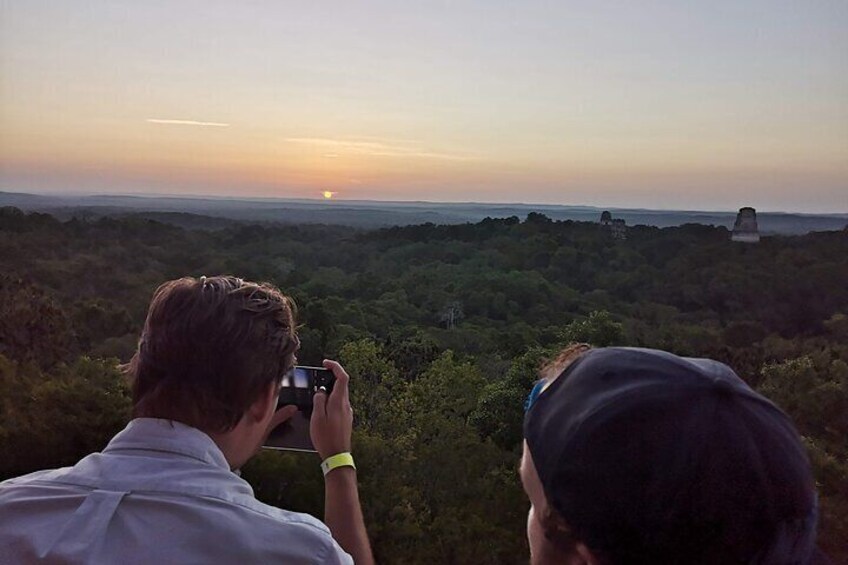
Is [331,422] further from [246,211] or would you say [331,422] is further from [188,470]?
[246,211]

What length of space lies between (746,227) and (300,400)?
9.85 feet

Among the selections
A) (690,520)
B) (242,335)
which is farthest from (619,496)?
(242,335)

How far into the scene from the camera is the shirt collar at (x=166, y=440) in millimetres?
802

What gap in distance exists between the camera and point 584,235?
13.1ft

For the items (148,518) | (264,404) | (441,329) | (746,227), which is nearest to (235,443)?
(264,404)

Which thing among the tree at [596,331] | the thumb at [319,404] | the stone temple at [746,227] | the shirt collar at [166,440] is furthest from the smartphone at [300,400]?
the stone temple at [746,227]

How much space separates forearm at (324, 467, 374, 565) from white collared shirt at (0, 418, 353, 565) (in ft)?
0.77

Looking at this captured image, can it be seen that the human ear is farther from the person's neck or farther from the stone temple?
the stone temple

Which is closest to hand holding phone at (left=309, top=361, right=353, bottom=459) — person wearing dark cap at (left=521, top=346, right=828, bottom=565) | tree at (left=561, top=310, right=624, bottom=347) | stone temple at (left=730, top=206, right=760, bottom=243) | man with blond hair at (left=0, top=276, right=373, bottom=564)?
man with blond hair at (left=0, top=276, right=373, bottom=564)

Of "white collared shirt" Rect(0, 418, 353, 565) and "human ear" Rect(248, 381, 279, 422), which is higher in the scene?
"human ear" Rect(248, 381, 279, 422)

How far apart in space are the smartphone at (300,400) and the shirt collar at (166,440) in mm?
294

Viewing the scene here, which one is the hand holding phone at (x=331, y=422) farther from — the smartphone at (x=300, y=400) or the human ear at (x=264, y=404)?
the human ear at (x=264, y=404)

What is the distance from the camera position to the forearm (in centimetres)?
101

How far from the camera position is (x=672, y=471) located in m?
0.51
